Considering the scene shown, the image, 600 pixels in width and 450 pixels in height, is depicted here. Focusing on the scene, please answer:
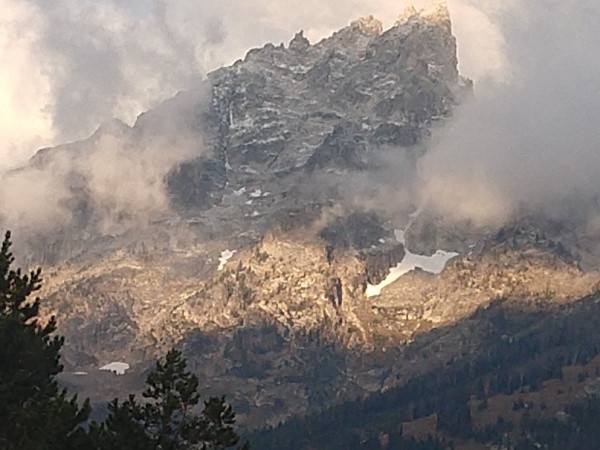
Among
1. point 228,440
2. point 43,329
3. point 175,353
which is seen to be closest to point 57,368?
point 43,329

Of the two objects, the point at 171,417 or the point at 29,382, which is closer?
the point at 29,382

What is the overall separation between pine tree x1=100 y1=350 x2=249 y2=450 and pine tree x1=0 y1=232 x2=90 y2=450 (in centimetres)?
197

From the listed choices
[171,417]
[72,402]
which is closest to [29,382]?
[72,402]

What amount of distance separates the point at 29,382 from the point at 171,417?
6.37 m

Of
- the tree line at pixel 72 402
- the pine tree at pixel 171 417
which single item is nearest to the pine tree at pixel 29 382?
the tree line at pixel 72 402

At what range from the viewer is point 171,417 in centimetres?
4306

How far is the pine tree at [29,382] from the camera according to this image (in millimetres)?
34781

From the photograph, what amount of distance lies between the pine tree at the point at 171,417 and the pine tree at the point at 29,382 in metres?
1.97

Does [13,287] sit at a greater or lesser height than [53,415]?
greater

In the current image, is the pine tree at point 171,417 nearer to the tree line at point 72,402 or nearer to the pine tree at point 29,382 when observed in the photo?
the tree line at point 72,402

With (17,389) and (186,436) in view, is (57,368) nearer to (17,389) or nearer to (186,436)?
(17,389)

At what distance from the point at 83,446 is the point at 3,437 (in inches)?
233

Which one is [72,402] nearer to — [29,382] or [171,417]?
[29,382]

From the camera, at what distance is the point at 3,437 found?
113 ft
